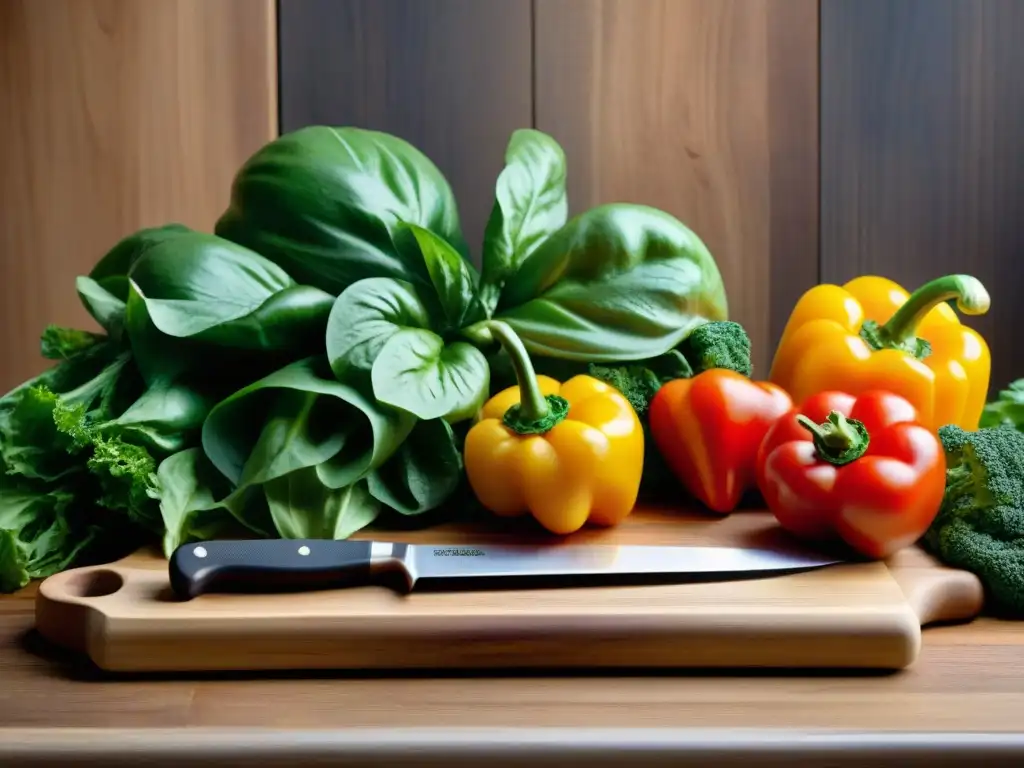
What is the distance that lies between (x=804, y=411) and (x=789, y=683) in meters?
0.27

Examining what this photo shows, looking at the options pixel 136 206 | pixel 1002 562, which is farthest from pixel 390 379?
pixel 136 206

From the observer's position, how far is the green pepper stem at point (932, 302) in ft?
3.11

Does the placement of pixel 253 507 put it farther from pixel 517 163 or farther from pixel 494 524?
pixel 517 163

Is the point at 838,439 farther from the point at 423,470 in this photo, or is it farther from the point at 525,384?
the point at 423,470

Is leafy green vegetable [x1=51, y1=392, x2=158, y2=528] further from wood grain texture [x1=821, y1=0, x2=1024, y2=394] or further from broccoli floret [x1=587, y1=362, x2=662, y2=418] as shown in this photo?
wood grain texture [x1=821, y1=0, x2=1024, y2=394]

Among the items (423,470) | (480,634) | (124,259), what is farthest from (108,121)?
(480,634)

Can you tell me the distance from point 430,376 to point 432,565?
182 mm

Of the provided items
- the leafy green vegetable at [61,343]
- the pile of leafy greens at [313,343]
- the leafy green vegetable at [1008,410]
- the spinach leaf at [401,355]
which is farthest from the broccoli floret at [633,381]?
the leafy green vegetable at [61,343]

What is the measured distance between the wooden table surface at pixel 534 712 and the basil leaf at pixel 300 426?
7.7 inches

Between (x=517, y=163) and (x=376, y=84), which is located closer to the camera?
(x=517, y=163)

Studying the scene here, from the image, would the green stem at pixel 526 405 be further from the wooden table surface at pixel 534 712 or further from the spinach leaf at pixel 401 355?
the wooden table surface at pixel 534 712

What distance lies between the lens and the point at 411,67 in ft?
4.15

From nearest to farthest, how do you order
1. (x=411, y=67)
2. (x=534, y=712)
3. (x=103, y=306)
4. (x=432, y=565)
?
(x=534, y=712) < (x=432, y=565) < (x=103, y=306) < (x=411, y=67)

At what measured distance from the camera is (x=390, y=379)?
2.64 ft
